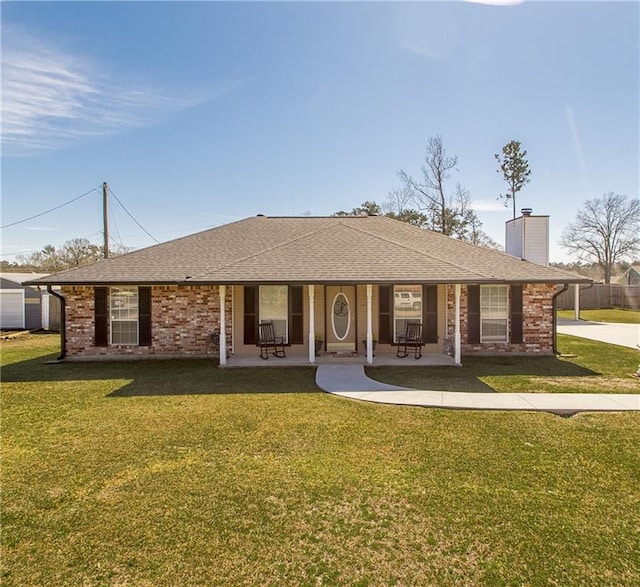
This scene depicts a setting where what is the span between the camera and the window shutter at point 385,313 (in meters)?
11.3

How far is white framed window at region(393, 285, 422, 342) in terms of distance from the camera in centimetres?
1134

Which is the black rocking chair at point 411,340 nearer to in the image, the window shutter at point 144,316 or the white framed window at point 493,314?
the white framed window at point 493,314

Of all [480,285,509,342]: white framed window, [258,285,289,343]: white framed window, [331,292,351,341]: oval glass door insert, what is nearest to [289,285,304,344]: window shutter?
[258,285,289,343]: white framed window

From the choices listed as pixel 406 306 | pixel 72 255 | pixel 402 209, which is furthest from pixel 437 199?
pixel 72 255

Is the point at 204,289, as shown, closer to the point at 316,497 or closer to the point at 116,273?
the point at 116,273

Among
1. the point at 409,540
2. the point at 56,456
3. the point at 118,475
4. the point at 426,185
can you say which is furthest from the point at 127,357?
the point at 426,185

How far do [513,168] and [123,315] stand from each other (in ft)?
98.6

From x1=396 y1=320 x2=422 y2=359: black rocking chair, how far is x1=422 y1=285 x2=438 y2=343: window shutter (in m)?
0.28

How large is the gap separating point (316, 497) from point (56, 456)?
3.37 metres

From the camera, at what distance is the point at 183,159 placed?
703 inches

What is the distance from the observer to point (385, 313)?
1132 centimetres

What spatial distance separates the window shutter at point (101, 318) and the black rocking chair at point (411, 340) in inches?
335

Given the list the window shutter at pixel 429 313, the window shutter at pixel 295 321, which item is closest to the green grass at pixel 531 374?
the window shutter at pixel 429 313

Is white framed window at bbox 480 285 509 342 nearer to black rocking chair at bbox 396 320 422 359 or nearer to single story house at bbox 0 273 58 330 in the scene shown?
black rocking chair at bbox 396 320 422 359
